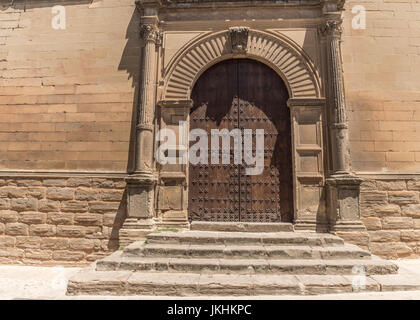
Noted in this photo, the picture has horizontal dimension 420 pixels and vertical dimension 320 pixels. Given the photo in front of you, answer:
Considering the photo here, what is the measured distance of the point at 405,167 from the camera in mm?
5586

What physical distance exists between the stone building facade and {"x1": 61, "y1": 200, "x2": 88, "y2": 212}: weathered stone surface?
0.07ft

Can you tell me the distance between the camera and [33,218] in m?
5.82

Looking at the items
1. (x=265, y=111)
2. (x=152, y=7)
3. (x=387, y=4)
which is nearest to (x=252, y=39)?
(x=265, y=111)

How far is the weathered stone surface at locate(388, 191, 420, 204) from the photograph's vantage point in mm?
5465

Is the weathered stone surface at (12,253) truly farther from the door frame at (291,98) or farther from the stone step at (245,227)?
the stone step at (245,227)

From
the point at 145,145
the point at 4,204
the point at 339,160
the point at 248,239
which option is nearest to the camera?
the point at 248,239

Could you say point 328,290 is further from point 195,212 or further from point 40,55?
point 40,55

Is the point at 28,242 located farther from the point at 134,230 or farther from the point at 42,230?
the point at 134,230

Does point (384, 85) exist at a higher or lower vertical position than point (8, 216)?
higher

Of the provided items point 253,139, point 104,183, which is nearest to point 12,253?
point 104,183

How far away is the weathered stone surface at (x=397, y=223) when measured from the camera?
17.8 feet

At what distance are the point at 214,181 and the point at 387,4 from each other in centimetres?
508

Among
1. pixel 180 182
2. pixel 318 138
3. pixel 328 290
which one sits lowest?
pixel 328 290

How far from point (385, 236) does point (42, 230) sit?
21.4 ft
